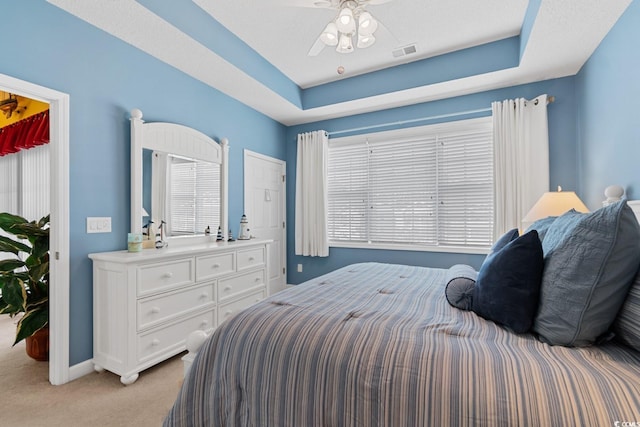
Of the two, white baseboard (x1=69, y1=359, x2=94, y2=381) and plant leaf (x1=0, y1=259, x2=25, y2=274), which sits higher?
plant leaf (x1=0, y1=259, x2=25, y2=274)

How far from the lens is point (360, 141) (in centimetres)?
393

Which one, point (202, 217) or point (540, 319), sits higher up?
point (202, 217)

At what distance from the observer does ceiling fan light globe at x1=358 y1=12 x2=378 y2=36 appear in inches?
73.5

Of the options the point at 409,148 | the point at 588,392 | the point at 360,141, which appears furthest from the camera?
the point at 360,141

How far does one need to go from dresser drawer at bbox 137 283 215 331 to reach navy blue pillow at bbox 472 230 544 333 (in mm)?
2061

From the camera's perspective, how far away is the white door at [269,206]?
368 centimetres

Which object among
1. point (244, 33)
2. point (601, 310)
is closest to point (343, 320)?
point (601, 310)

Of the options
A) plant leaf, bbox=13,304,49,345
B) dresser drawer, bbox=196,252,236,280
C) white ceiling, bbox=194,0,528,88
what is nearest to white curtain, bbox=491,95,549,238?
white ceiling, bbox=194,0,528,88

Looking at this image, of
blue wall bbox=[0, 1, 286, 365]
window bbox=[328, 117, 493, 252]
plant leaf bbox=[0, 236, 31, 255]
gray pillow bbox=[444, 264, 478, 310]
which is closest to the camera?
gray pillow bbox=[444, 264, 478, 310]

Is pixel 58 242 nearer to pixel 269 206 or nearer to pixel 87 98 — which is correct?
pixel 87 98

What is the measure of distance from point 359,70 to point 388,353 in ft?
10.5

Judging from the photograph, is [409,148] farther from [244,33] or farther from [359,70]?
[244,33]

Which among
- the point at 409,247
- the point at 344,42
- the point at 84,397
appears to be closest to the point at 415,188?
the point at 409,247

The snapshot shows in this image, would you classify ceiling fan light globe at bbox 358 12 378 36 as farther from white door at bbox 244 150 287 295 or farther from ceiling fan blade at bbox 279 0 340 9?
white door at bbox 244 150 287 295
